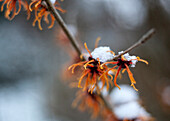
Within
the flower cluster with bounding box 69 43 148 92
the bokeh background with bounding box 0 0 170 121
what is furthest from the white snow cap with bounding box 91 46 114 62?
the bokeh background with bounding box 0 0 170 121

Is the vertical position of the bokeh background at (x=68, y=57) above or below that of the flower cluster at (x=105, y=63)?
above

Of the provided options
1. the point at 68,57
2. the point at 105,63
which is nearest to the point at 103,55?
the point at 105,63

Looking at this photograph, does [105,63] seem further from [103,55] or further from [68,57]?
[68,57]

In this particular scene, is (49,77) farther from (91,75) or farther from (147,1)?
(91,75)

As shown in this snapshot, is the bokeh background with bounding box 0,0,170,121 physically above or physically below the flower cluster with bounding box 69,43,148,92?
above

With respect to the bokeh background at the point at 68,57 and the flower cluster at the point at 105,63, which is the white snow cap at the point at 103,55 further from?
the bokeh background at the point at 68,57

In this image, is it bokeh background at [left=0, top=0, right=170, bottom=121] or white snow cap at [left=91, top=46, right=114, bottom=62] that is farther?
bokeh background at [left=0, top=0, right=170, bottom=121]

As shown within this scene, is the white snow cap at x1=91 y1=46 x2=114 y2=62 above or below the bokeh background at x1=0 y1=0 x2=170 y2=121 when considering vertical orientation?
below

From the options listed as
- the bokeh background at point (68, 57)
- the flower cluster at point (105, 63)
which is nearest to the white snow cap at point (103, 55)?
the flower cluster at point (105, 63)

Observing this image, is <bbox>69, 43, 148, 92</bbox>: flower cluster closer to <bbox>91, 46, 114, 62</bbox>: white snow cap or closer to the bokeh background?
<bbox>91, 46, 114, 62</bbox>: white snow cap
